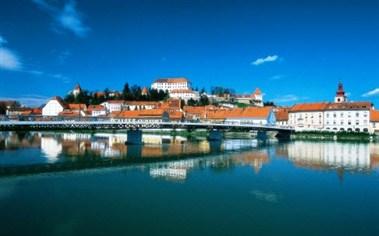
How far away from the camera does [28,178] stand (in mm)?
23250

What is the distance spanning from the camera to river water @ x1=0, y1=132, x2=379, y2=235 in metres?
13.8

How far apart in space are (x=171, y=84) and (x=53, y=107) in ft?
164

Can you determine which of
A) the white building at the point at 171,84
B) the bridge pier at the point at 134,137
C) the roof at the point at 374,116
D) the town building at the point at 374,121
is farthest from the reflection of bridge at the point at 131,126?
the white building at the point at 171,84

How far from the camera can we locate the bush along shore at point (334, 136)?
220 feet

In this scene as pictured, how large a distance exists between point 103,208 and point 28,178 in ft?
30.9

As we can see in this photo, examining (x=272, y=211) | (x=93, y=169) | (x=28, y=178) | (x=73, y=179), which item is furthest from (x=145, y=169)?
(x=272, y=211)

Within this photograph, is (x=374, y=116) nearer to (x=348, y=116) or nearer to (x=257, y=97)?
(x=348, y=116)

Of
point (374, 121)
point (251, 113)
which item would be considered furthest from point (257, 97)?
point (374, 121)

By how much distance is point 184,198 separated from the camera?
→ 18.3 metres

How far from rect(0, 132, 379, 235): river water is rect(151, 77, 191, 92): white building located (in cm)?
12280

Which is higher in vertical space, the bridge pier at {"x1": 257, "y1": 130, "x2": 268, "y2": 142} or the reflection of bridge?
the reflection of bridge

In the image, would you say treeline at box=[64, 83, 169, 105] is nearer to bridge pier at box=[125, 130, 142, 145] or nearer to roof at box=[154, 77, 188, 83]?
roof at box=[154, 77, 188, 83]

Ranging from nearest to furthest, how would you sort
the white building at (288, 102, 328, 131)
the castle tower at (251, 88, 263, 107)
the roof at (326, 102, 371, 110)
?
1. the roof at (326, 102, 371, 110)
2. the white building at (288, 102, 328, 131)
3. the castle tower at (251, 88, 263, 107)

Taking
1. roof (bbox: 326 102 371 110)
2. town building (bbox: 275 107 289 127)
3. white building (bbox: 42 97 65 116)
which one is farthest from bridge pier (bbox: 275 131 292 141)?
white building (bbox: 42 97 65 116)
